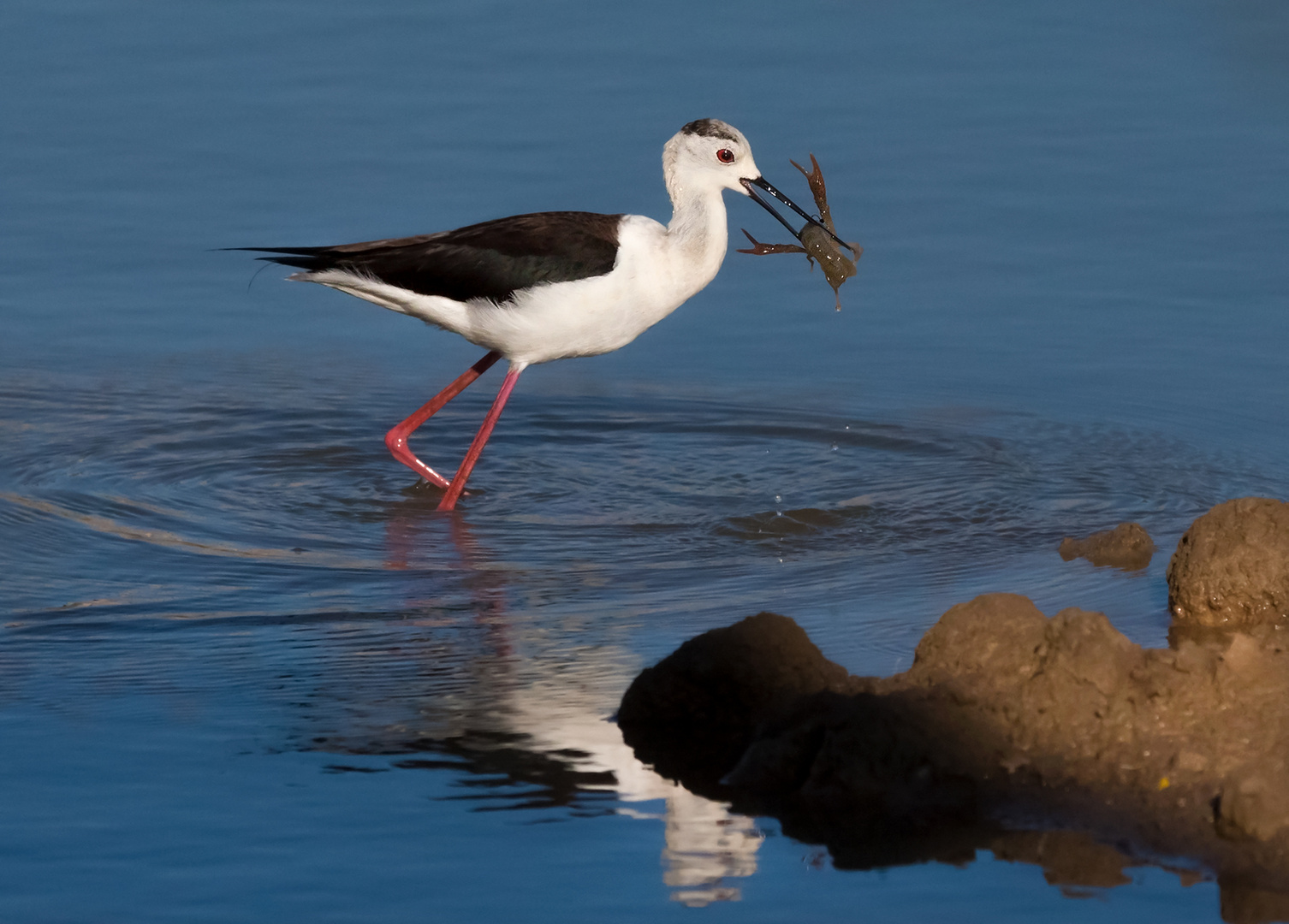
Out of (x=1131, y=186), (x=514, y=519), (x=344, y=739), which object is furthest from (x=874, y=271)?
(x=344, y=739)

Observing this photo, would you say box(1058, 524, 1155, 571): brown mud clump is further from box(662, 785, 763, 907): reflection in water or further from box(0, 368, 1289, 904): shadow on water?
box(662, 785, 763, 907): reflection in water

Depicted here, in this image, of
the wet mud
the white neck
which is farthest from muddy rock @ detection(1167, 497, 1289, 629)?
the white neck

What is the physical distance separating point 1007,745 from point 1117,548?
6.77ft

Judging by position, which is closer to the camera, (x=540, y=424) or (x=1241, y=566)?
(x=1241, y=566)

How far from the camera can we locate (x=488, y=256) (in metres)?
8.06

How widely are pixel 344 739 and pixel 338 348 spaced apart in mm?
5062

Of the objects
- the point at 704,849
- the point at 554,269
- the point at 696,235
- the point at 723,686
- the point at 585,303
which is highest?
the point at 696,235

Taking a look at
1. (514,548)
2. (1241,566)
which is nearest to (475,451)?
(514,548)

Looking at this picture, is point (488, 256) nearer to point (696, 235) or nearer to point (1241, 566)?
point (696, 235)

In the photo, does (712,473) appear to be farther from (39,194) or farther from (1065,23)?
(1065,23)

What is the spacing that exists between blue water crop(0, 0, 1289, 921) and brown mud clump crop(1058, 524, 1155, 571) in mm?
143

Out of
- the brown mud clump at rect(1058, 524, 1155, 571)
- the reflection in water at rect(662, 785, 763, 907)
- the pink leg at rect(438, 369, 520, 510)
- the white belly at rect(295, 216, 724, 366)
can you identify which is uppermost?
the white belly at rect(295, 216, 724, 366)

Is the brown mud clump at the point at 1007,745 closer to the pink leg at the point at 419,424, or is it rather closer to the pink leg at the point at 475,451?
the pink leg at the point at 475,451

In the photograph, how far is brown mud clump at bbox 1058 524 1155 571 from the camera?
21.5 ft
